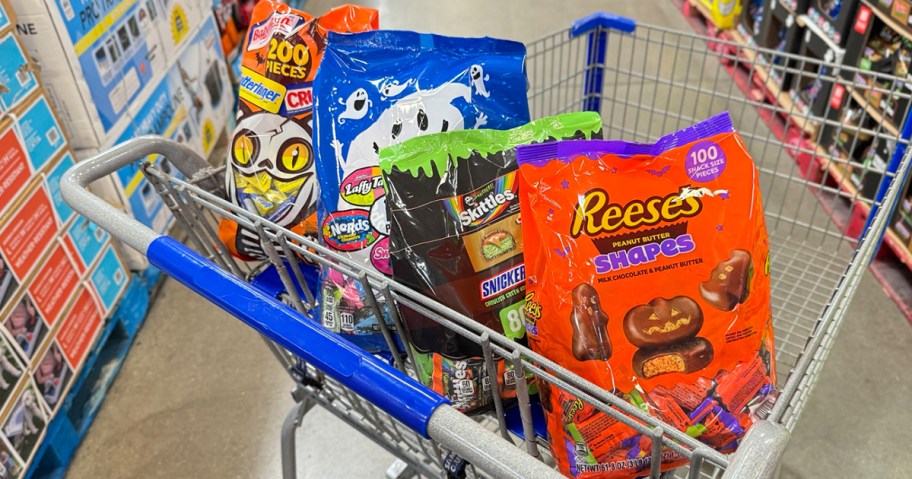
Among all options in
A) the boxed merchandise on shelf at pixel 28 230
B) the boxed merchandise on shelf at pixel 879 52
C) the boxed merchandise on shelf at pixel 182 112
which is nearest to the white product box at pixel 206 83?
the boxed merchandise on shelf at pixel 182 112

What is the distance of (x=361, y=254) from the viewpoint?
0.88 m

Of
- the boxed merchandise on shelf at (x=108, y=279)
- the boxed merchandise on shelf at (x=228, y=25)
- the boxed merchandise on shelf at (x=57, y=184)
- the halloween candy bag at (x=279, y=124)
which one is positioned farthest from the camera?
the boxed merchandise on shelf at (x=228, y=25)

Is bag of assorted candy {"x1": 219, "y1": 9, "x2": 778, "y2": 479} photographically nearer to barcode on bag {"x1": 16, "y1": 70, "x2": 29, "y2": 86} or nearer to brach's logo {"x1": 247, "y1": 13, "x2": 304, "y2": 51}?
brach's logo {"x1": 247, "y1": 13, "x2": 304, "y2": 51}

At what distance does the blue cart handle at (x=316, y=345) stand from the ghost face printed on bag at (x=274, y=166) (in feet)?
0.63

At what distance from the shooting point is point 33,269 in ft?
5.31

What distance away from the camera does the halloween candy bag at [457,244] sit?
2.57 feet

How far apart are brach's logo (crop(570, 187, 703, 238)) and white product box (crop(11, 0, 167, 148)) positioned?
61.4 inches

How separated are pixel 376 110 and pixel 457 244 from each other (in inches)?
10.1

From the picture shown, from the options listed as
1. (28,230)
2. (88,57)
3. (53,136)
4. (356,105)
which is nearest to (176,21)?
(88,57)

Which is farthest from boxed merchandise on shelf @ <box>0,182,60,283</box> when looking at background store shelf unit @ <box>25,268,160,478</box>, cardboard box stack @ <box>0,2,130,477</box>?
background store shelf unit @ <box>25,268,160,478</box>

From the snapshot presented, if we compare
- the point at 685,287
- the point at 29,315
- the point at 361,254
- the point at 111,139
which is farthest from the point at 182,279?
the point at 111,139

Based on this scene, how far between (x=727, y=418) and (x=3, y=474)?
5.15ft

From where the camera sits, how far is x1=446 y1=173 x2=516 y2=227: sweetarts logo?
794 mm

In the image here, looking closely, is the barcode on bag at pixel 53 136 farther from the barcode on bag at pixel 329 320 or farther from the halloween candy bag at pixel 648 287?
the halloween candy bag at pixel 648 287
